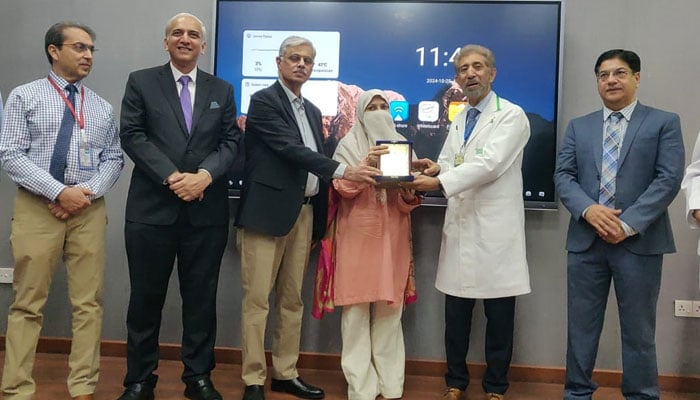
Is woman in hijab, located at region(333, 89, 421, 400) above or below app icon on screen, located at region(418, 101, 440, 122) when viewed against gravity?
below

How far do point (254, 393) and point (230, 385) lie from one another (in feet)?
1.24

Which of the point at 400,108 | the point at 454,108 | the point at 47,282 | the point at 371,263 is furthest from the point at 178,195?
the point at 454,108

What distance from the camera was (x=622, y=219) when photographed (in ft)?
7.94

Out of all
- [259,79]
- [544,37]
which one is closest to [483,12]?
[544,37]

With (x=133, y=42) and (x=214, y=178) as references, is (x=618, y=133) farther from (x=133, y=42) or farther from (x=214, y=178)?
(x=133, y=42)

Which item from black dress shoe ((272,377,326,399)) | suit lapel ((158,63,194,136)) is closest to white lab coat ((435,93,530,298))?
black dress shoe ((272,377,326,399))

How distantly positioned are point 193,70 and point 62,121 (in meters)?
0.61

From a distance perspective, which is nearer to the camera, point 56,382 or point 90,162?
point 90,162

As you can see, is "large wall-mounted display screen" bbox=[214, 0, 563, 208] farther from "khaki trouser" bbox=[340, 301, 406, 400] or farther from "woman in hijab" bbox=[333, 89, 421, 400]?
"khaki trouser" bbox=[340, 301, 406, 400]

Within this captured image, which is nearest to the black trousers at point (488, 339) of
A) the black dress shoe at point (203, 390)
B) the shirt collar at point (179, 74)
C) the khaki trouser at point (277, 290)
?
the khaki trouser at point (277, 290)

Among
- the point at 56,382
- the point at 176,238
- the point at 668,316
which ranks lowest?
the point at 56,382

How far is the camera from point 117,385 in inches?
117

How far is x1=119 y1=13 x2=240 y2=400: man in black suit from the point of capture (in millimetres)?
2543

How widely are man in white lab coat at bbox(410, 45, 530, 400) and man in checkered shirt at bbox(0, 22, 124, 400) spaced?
1478mm
